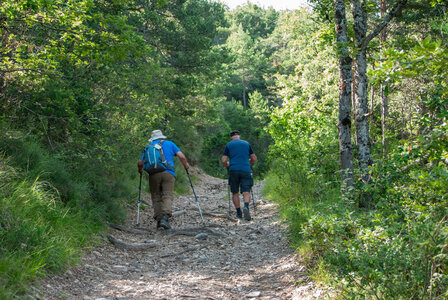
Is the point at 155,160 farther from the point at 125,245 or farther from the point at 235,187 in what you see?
the point at 235,187

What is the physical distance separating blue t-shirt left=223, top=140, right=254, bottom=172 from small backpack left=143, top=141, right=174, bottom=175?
6.01 ft

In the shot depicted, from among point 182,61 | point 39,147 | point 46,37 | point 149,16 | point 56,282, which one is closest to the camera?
point 56,282

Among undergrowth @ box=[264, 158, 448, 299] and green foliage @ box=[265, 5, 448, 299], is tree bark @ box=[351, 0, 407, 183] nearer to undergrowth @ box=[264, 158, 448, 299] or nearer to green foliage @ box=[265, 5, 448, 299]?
green foliage @ box=[265, 5, 448, 299]

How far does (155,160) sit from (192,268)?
3.04 metres

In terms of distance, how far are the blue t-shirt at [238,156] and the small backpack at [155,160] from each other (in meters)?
1.83

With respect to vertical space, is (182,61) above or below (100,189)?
above

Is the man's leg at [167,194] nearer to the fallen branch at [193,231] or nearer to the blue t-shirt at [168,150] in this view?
the blue t-shirt at [168,150]


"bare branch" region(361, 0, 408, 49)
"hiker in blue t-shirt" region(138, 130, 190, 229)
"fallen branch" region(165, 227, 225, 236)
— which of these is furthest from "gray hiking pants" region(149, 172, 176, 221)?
"bare branch" region(361, 0, 408, 49)

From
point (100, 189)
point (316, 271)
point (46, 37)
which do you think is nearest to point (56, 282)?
point (316, 271)

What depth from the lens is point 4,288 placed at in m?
3.30

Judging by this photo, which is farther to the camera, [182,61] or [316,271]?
[182,61]

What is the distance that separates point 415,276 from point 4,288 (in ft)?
11.9

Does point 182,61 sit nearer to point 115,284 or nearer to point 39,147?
point 39,147

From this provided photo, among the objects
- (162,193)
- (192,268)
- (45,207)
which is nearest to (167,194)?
(162,193)
